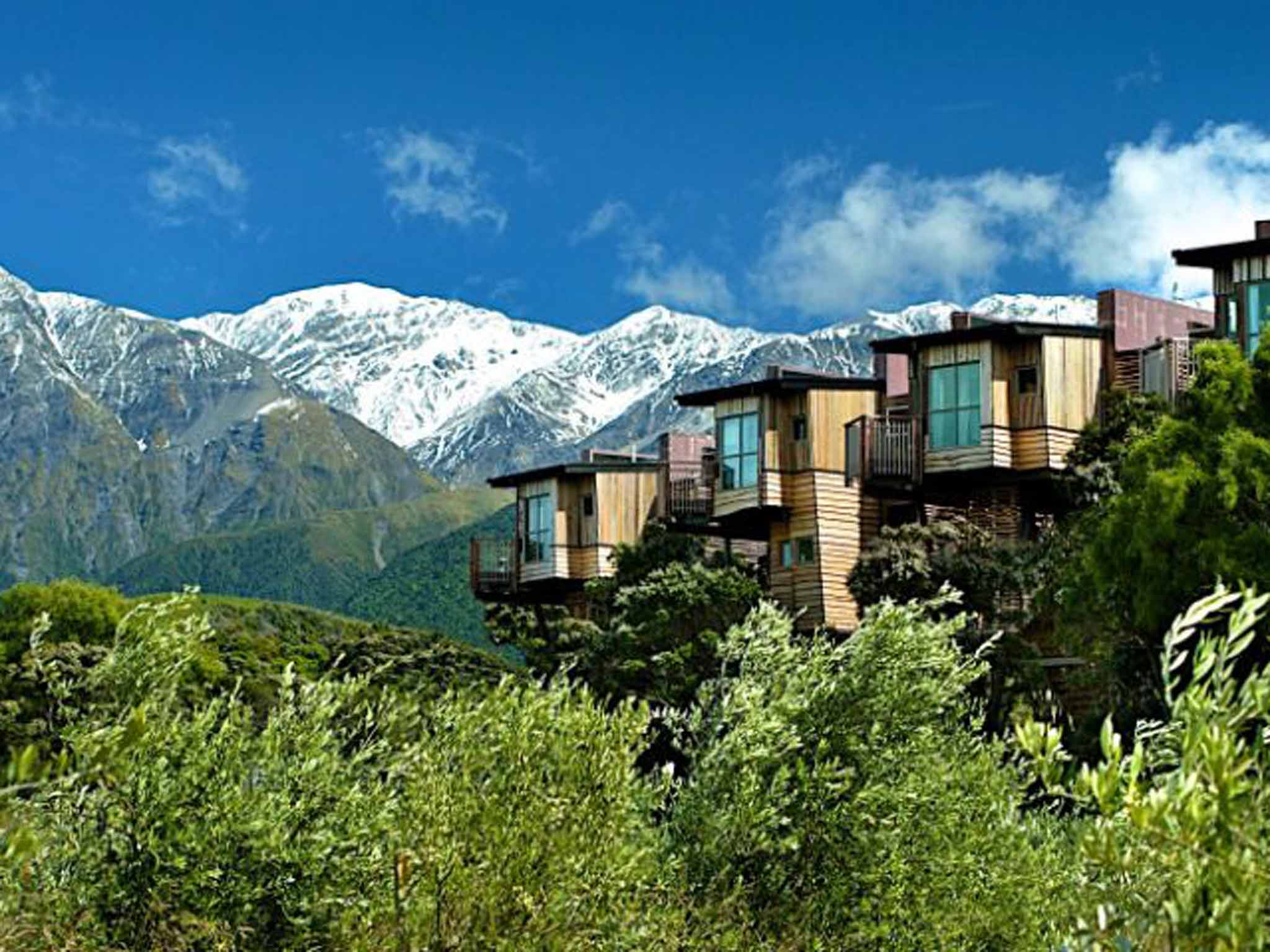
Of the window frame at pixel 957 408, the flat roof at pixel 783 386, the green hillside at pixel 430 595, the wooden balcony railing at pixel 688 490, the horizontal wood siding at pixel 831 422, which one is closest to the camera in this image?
the window frame at pixel 957 408

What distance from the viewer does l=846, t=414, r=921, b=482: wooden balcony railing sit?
5925 centimetres

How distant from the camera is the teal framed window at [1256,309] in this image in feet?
178

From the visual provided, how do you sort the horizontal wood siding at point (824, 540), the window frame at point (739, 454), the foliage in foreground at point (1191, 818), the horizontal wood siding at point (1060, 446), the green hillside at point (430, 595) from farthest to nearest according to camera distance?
the green hillside at point (430, 595), the window frame at point (739, 454), the horizontal wood siding at point (824, 540), the horizontal wood siding at point (1060, 446), the foliage in foreground at point (1191, 818)

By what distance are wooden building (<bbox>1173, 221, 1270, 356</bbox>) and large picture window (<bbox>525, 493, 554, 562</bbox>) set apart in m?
22.6

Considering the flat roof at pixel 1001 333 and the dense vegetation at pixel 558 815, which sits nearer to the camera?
the dense vegetation at pixel 558 815

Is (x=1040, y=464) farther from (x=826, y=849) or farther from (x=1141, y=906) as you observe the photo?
(x=1141, y=906)

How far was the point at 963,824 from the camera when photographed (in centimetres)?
2381

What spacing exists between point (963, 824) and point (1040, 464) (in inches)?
1350

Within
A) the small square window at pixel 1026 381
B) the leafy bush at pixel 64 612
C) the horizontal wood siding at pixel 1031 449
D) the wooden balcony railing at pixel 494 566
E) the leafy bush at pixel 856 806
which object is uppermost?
the small square window at pixel 1026 381

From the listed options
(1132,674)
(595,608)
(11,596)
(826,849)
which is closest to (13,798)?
(826,849)

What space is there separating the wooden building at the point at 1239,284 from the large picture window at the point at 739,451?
459 inches

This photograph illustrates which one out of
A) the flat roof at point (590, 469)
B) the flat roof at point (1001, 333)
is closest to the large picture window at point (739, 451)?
the flat roof at point (1001, 333)

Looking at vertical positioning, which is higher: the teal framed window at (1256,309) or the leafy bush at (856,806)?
the teal framed window at (1256,309)

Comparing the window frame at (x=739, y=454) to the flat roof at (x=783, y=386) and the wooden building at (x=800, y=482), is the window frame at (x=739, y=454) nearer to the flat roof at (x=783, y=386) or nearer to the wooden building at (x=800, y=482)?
the wooden building at (x=800, y=482)
